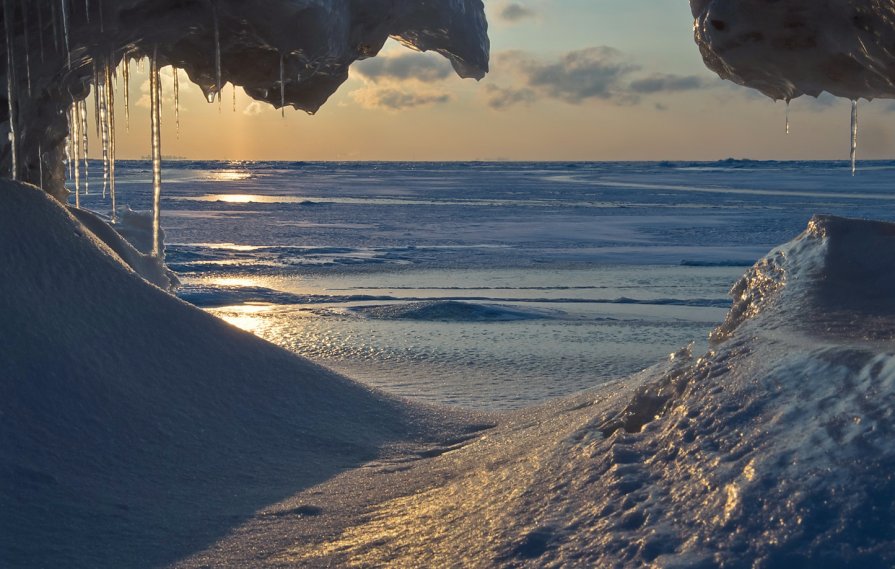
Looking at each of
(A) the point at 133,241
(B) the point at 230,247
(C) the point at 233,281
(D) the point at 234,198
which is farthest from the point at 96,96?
(D) the point at 234,198

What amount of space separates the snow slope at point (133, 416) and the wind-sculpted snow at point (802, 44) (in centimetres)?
220

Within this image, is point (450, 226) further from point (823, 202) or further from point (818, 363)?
point (818, 363)

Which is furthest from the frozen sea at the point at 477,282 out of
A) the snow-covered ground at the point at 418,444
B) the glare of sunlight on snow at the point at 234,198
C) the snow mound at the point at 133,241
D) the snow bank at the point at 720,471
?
the glare of sunlight on snow at the point at 234,198

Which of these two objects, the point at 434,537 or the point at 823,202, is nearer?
the point at 434,537

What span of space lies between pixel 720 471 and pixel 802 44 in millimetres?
2084

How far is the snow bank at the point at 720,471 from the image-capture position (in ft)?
6.35

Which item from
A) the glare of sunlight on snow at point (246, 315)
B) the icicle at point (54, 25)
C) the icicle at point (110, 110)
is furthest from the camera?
the glare of sunlight on snow at point (246, 315)

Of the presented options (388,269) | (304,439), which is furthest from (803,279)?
(388,269)

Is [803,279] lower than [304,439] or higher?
higher

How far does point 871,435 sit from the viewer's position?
6.72ft

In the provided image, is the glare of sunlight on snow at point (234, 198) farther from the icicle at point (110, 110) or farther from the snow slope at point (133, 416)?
the snow slope at point (133, 416)

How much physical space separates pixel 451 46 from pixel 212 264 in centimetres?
755

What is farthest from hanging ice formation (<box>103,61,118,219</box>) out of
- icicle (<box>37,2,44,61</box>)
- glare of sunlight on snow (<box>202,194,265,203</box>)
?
glare of sunlight on snow (<box>202,194,265,203</box>)

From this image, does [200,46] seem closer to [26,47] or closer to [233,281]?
[26,47]
